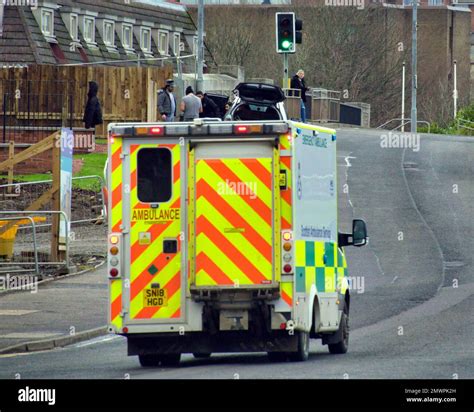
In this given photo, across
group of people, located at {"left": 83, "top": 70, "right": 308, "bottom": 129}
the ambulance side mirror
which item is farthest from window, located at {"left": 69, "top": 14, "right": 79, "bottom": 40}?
the ambulance side mirror

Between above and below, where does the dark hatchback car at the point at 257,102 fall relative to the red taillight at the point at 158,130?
above

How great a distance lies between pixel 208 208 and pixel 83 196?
20.5m

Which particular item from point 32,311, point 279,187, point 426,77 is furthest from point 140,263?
point 426,77

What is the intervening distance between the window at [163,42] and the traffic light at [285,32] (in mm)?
34546

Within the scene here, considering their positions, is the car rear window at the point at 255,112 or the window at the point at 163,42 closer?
the car rear window at the point at 255,112

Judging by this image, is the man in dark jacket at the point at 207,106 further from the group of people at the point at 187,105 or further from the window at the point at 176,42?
the window at the point at 176,42

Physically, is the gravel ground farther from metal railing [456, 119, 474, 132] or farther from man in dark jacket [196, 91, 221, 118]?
metal railing [456, 119, 474, 132]

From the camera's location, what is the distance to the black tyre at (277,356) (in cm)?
Answer: 1745

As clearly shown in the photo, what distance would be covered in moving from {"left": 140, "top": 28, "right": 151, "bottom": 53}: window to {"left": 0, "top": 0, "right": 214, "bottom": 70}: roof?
1.07ft

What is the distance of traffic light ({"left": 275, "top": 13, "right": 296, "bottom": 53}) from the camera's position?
115ft

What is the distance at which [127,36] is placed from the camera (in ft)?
219

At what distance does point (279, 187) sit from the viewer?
16.8 m

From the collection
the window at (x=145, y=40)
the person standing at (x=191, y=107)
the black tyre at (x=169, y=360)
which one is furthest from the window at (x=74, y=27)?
the black tyre at (x=169, y=360)

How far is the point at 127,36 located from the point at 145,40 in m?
1.83
